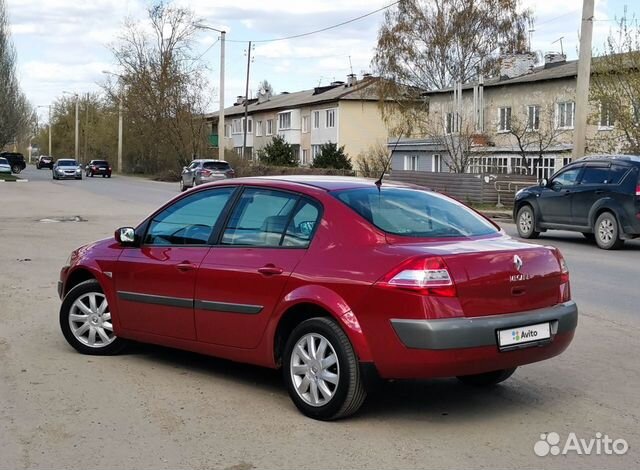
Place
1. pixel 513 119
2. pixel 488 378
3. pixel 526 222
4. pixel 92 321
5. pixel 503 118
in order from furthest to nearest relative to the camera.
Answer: pixel 503 118, pixel 513 119, pixel 526 222, pixel 92 321, pixel 488 378

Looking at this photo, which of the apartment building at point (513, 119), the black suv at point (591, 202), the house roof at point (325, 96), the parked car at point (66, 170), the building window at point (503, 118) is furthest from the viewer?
the house roof at point (325, 96)

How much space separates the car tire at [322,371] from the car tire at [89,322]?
82.1 inches

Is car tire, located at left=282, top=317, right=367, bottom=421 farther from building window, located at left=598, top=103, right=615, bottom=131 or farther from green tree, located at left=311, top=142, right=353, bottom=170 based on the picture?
green tree, located at left=311, top=142, right=353, bottom=170

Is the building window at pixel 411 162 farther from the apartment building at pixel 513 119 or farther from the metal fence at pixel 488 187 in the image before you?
the metal fence at pixel 488 187

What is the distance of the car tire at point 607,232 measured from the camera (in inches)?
645

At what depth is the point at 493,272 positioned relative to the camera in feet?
17.7

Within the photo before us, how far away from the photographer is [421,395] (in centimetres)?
624

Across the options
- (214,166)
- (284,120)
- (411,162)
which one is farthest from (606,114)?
(284,120)

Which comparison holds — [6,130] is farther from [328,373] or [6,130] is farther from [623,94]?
[328,373]

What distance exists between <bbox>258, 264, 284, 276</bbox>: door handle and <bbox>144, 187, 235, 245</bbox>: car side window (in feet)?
2.36

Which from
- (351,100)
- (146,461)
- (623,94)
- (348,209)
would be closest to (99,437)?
(146,461)

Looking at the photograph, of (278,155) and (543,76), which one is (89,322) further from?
(278,155)

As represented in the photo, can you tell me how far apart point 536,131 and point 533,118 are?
9.72ft

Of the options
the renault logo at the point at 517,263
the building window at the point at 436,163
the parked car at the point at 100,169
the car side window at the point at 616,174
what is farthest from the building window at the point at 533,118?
the renault logo at the point at 517,263
